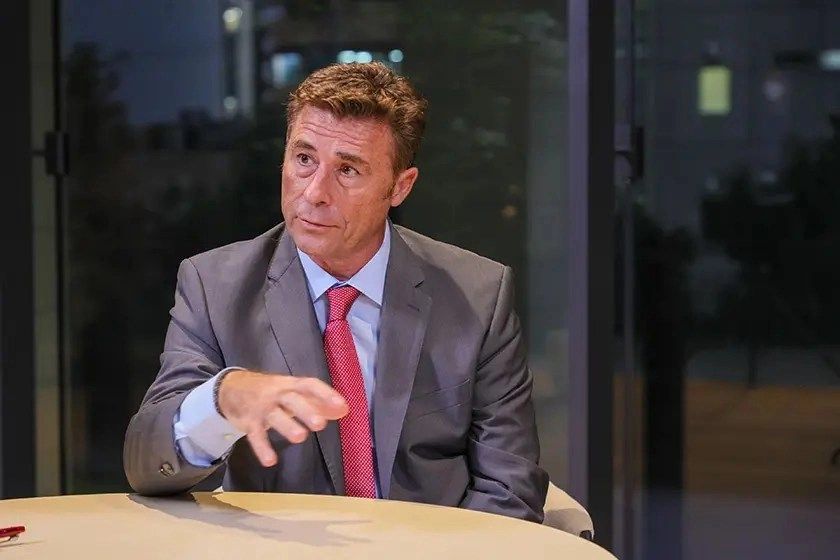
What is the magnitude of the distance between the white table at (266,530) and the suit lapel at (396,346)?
0.29 metres

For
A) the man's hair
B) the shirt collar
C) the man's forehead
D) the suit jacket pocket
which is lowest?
the suit jacket pocket

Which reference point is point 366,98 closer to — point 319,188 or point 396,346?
point 319,188

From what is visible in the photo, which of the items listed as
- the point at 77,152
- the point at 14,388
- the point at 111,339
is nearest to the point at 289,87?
the point at 77,152

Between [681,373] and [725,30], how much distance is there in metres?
1.00

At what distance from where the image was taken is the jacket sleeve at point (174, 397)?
1.93m

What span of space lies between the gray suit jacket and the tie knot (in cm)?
5

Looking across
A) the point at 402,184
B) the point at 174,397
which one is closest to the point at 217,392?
the point at 174,397

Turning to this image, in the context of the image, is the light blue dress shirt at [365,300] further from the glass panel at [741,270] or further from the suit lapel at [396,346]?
the glass panel at [741,270]

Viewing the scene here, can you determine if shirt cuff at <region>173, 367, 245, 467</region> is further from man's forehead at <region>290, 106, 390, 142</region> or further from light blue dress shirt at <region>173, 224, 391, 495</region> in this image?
man's forehead at <region>290, 106, 390, 142</region>

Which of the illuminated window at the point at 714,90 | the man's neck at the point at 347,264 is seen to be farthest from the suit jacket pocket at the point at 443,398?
the illuminated window at the point at 714,90

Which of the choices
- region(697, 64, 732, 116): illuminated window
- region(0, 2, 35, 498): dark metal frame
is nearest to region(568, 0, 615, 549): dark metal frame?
region(697, 64, 732, 116): illuminated window

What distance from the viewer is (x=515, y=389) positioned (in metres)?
2.33

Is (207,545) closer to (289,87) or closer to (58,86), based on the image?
(289,87)

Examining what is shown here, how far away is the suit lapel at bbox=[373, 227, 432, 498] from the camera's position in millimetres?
2217
